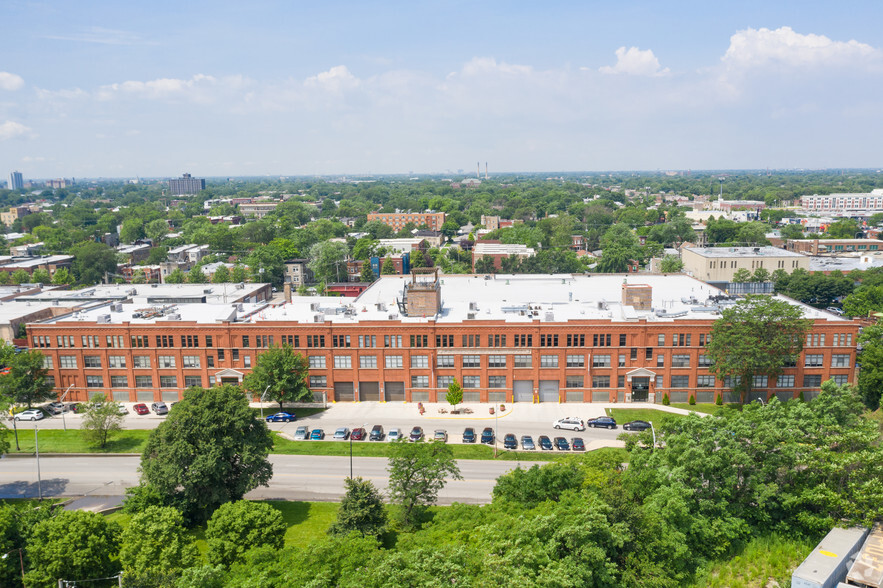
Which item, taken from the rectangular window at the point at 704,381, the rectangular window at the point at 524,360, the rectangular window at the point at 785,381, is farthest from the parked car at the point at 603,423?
the rectangular window at the point at 785,381

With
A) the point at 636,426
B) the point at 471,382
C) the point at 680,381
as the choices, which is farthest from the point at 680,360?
the point at 471,382

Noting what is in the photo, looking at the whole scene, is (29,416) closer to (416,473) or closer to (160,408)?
(160,408)

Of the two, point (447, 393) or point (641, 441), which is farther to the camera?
point (447, 393)

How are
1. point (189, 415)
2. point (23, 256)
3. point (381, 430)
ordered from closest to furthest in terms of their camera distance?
point (189, 415) < point (381, 430) < point (23, 256)

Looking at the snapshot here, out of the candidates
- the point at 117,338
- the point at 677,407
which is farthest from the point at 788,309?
the point at 117,338

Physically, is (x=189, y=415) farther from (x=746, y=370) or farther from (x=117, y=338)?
(x=746, y=370)

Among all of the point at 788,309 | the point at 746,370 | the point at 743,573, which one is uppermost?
the point at 788,309

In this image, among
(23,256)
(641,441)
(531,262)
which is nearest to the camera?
(641,441)
